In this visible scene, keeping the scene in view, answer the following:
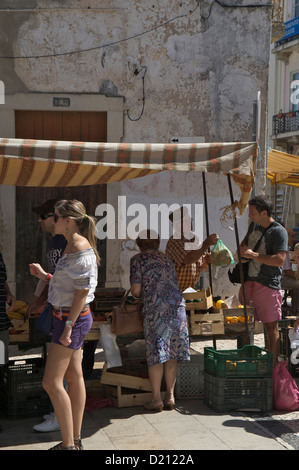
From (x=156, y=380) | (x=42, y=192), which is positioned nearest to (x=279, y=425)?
(x=156, y=380)

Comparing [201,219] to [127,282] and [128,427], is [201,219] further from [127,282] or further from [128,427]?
[128,427]

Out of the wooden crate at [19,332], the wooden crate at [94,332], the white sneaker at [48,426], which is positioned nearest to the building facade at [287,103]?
the wooden crate at [94,332]

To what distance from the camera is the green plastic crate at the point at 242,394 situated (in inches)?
228

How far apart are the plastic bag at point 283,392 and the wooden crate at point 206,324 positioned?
0.69 metres

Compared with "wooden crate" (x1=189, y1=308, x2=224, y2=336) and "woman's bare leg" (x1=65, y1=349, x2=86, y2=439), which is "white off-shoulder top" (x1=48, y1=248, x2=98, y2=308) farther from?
"wooden crate" (x1=189, y1=308, x2=224, y2=336)

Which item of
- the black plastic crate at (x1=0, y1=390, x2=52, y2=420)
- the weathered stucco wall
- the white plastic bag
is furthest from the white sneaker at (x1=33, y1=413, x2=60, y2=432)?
the weathered stucco wall

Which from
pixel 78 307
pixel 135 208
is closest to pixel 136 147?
pixel 78 307

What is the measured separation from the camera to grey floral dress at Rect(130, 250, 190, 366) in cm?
586

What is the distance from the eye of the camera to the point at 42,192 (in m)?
9.80

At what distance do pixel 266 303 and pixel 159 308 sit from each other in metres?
1.24

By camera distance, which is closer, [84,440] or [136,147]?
[84,440]

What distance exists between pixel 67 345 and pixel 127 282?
17.4 ft

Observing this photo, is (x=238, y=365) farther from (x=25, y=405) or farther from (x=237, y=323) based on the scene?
(x=25, y=405)

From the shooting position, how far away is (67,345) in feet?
14.8
